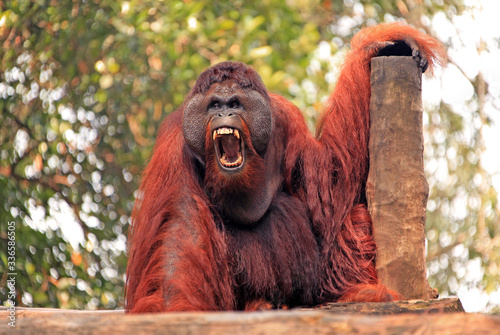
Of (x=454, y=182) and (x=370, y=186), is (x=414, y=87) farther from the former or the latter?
(x=454, y=182)

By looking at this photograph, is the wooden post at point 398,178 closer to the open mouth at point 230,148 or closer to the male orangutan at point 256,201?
the male orangutan at point 256,201

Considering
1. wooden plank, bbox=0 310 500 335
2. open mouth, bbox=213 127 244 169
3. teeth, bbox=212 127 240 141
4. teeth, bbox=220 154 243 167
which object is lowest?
Result: wooden plank, bbox=0 310 500 335

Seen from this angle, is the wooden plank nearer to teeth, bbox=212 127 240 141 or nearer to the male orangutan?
the male orangutan

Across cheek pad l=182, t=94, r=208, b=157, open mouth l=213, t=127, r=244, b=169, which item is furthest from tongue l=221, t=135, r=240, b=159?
cheek pad l=182, t=94, r=208, b=157

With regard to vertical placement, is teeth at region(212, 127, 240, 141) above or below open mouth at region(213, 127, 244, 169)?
above

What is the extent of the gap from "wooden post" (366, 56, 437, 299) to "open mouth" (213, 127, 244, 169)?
0.72 m

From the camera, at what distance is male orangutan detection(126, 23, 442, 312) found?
2814 millimetres

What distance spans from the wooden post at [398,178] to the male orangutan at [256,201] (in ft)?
0.42

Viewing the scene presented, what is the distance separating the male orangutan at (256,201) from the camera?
2814 mm

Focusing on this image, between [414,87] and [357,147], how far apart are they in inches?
18.3

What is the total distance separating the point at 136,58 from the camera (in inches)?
227

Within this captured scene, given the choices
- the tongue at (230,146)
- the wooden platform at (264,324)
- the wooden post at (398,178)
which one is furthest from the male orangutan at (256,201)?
the wooden platform at (264,324)

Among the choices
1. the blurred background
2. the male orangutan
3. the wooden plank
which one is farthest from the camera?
the blurred background

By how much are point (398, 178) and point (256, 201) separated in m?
0.73
